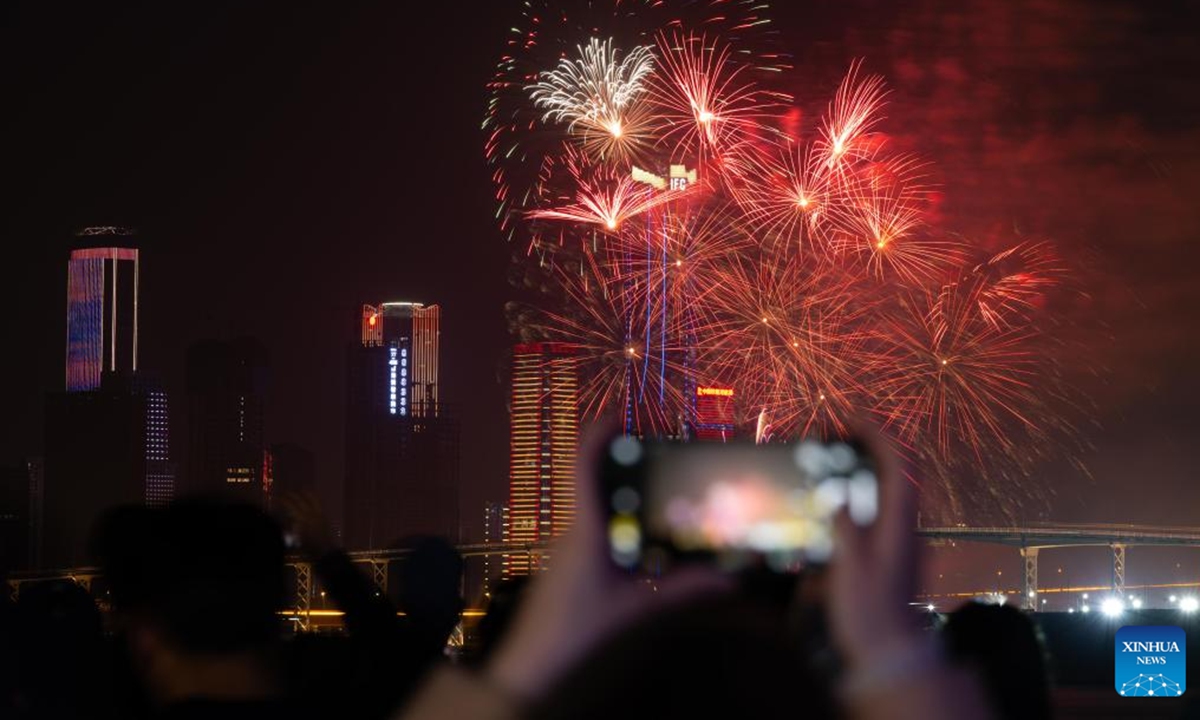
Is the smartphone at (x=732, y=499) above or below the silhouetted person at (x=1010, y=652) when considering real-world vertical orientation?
above

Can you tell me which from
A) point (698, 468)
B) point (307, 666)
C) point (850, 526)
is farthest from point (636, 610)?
point (307, 666)

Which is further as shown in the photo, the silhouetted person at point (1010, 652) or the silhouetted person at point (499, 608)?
the silhouetted person at point (499, 608)

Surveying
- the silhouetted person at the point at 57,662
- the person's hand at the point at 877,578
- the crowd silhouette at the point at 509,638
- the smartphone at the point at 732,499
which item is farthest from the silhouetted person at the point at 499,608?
the person's hand at the point at 877,578

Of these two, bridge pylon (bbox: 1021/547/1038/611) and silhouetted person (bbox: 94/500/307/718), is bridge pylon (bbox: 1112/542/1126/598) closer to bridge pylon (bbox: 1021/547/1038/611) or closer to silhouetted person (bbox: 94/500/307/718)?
bridge pylon (bbox: 1021/547/1038/611)

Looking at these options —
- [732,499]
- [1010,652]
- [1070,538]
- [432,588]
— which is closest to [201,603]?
[732,499]

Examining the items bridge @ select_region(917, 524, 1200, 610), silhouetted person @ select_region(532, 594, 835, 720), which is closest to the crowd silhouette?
silhouetted person @ select_region(532, 594, 835, 720)

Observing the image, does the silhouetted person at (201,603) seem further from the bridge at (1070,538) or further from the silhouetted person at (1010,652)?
the bridge at (1070,538)
